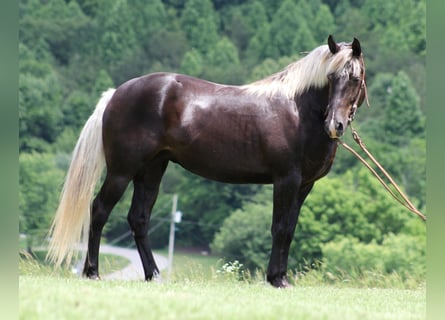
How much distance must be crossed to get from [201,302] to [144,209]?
2899mm

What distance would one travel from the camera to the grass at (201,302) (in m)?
4.73

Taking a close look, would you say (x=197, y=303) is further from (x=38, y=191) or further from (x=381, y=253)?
(x=38, y=191)

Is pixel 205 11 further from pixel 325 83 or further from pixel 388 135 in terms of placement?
pixel 325 83

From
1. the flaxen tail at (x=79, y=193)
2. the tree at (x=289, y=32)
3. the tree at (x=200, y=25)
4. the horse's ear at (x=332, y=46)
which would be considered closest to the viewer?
the horse's ear at (x=332, y=46)

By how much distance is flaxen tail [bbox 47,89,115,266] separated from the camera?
786 centimetres

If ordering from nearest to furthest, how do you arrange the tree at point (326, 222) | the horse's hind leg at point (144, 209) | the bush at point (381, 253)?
the horse's hind leg at point (144, 209) < the bush at point (381, 253) < the tree at point (326, 222)

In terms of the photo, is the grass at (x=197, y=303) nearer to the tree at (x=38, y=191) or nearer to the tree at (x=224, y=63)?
the tree at (x=38, y=191)

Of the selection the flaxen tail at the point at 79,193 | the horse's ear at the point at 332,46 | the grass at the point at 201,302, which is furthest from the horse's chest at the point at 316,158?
the flaxen tail at the point at 79,193

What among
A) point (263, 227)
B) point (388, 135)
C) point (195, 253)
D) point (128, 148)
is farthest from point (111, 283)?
point (388, 135)

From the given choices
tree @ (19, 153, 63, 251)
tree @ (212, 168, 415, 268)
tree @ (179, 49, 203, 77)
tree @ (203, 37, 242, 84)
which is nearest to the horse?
tree @ (212, 168, 415, 268)

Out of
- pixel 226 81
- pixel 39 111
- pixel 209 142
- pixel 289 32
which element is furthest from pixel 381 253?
pixel 289 32

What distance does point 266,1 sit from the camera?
411ft

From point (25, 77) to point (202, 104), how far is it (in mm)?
86549

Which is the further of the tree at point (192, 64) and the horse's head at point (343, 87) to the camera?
the tree at point (192, 64)
